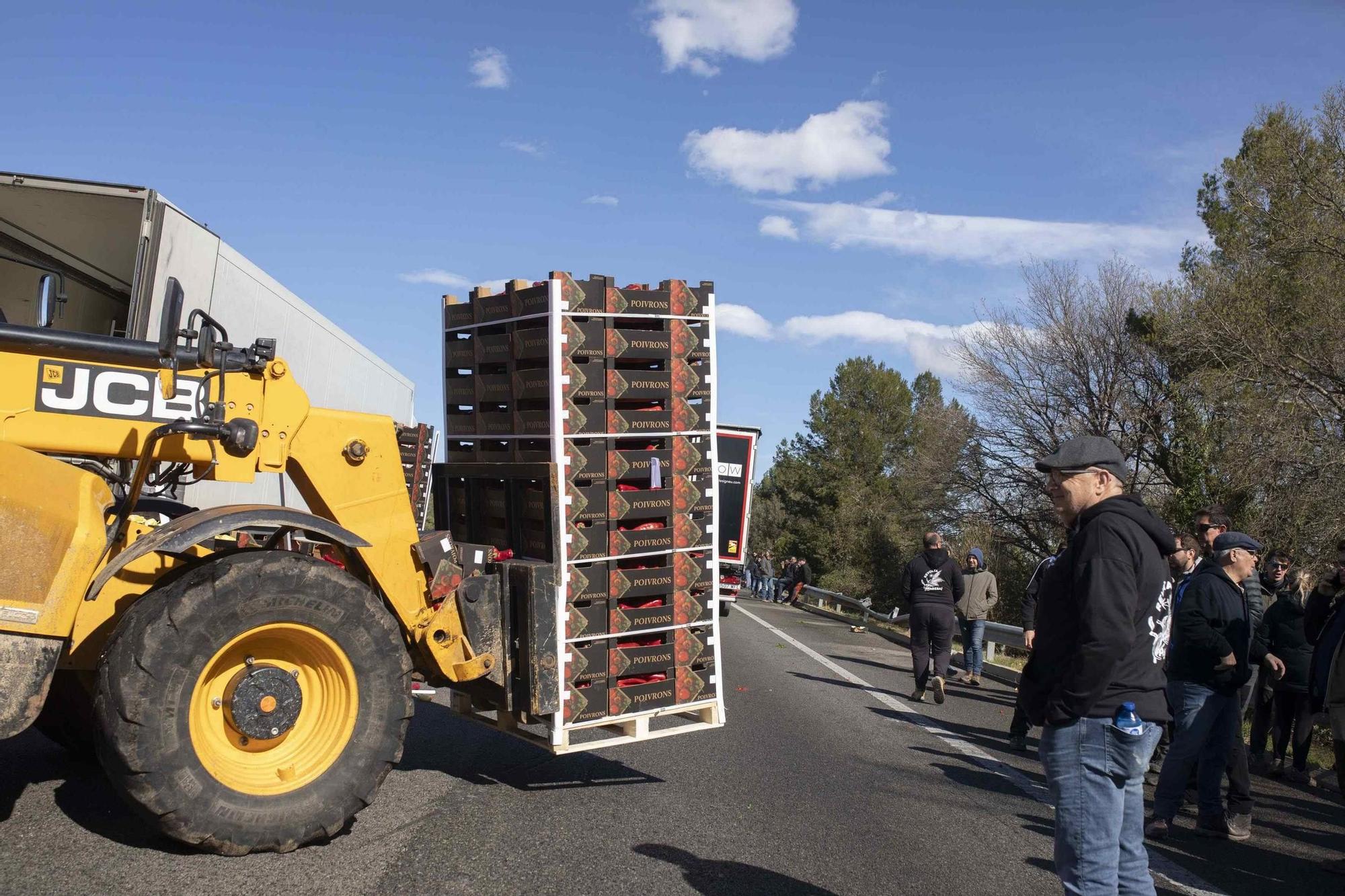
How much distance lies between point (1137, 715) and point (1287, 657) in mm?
6762

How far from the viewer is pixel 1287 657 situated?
9.45 meters

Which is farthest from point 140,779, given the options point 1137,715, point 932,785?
point 932,785

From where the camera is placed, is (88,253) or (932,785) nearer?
(932,785)

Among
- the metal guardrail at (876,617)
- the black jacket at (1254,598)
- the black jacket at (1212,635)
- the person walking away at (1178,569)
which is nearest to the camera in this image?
the black jacket at (1212,635)

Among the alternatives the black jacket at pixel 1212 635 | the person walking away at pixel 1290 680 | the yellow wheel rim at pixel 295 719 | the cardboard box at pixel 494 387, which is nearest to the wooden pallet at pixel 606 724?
A: the yellow wheel rim at pixel 295 719

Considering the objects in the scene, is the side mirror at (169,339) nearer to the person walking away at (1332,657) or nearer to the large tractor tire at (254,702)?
the large tractor tire at (254,702)

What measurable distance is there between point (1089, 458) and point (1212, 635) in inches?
133

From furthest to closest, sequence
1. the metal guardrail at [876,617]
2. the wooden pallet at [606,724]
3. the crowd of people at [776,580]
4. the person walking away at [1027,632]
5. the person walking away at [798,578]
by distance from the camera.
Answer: the crowd of people at [776,580], the person walking away at [798,578], the metal guardrail at [876,617], the person walking away at [1027,632], the wooden pallet at [606,724]

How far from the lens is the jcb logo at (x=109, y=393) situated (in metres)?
4.98

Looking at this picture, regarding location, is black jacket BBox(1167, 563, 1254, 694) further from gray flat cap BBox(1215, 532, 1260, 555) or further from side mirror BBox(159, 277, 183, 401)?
side mirror BBox(159, 277, 183, 401)

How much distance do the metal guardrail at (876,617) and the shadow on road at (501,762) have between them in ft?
22.7

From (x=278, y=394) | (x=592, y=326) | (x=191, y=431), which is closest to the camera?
(x=191, y=431)

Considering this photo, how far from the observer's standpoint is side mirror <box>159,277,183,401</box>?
476 centimetres

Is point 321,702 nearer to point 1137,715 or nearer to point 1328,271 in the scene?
point 1137,715
